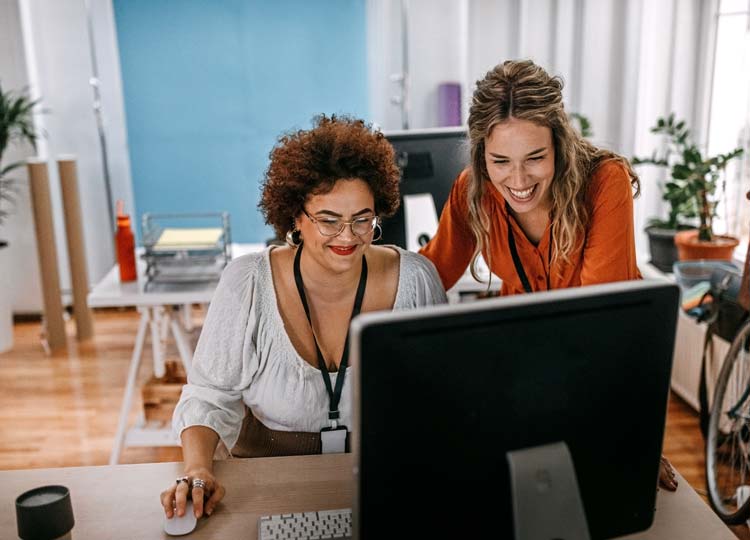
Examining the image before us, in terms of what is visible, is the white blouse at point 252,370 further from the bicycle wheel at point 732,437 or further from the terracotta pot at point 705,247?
the terracotta pot at point 705,247

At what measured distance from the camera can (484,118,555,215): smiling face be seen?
1.71 metres

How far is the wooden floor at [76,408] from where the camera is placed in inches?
123

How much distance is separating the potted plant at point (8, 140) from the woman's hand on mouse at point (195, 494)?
3144 millimetres

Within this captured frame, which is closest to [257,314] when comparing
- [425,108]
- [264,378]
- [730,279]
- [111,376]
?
[264,378]

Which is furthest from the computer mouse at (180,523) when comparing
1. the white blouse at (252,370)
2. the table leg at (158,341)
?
the table leg at (158,341)

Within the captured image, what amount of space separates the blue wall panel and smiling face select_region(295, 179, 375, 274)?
3.00m

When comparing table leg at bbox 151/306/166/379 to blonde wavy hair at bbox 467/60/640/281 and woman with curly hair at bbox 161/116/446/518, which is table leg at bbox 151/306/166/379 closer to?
woman with curly hair at bbox 161/116/446/518

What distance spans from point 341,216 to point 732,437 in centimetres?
187

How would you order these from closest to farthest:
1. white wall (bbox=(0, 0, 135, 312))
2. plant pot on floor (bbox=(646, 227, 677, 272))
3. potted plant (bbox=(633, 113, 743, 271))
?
potted plant (bbox=(633, 113, 743, 271)) < plant pot on floor (bbox=(646, 227, 677, 272)) < white wall (bbox=(0, 0, 135, 312))

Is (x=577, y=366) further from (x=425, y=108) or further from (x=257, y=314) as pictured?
(x=425, y=108)

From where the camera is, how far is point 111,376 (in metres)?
3.93

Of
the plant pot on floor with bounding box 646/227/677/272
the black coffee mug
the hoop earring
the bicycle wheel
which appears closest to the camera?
the black coffee mug

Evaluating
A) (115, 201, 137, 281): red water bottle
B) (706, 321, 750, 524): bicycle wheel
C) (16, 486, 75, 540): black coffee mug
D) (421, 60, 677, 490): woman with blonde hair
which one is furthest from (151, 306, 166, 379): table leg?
(706, 321, 750, 524): bicycle wheel

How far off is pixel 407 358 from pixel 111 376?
131 inches
